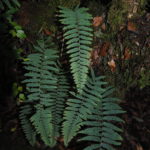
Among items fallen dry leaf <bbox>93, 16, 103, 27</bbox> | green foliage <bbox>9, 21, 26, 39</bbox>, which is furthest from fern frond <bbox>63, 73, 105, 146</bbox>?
green foliage <bbox>9, 21, 26, 39</bbox>

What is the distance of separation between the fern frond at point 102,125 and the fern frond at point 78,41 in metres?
0.49

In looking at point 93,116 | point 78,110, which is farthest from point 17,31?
point 93,116

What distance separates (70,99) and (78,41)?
2.40ft

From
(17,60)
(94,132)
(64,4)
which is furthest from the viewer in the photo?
(17,60)

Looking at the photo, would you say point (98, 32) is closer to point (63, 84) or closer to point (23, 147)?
point (63, 84)

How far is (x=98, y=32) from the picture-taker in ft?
11.3

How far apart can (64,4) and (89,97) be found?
1259 mm

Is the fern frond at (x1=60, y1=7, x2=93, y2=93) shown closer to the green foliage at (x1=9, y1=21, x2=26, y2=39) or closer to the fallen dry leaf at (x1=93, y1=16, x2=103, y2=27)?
the fallen dry leaf at (x1=93, y1=16, x2=103, y2=27)

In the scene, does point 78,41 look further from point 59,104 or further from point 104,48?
point 59,104

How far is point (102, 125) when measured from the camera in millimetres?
3148

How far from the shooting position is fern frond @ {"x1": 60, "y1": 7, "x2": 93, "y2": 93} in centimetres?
284

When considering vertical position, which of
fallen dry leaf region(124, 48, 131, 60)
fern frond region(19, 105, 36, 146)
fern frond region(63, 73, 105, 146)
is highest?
fallen dry leaf region(124, 48, 131, 60)

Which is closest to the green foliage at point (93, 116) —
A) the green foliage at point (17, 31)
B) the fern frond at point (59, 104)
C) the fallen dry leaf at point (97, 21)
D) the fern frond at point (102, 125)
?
the fern frond at point (102, 125)

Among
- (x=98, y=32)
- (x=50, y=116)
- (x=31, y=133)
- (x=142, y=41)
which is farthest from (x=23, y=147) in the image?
(x=142, y=41)
